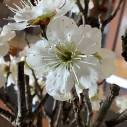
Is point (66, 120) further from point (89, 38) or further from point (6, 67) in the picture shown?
point (89, 38)

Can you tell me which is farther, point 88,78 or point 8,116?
point 8,116

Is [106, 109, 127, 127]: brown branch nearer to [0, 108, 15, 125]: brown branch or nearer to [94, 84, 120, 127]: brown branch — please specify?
[94, 84, 120, 127]: brown branch

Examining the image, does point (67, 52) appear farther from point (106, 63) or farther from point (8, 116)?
point (8, 116)

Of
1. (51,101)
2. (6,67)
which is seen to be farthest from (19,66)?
(51,101)

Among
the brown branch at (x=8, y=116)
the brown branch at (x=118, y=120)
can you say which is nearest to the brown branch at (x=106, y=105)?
the brown branch at (x=118, y=120)

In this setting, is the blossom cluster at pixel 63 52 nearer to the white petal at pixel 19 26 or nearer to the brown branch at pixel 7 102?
the white petal at pixel 19 26

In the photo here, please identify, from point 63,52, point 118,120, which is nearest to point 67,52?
point 63,52

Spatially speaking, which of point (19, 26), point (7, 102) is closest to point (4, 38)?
point (19, 26)

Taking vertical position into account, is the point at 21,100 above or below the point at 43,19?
below

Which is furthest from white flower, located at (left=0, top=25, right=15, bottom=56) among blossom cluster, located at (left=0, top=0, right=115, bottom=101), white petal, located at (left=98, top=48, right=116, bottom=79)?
white petal, located at (left=98, top=48, right=116, bottom=79)
